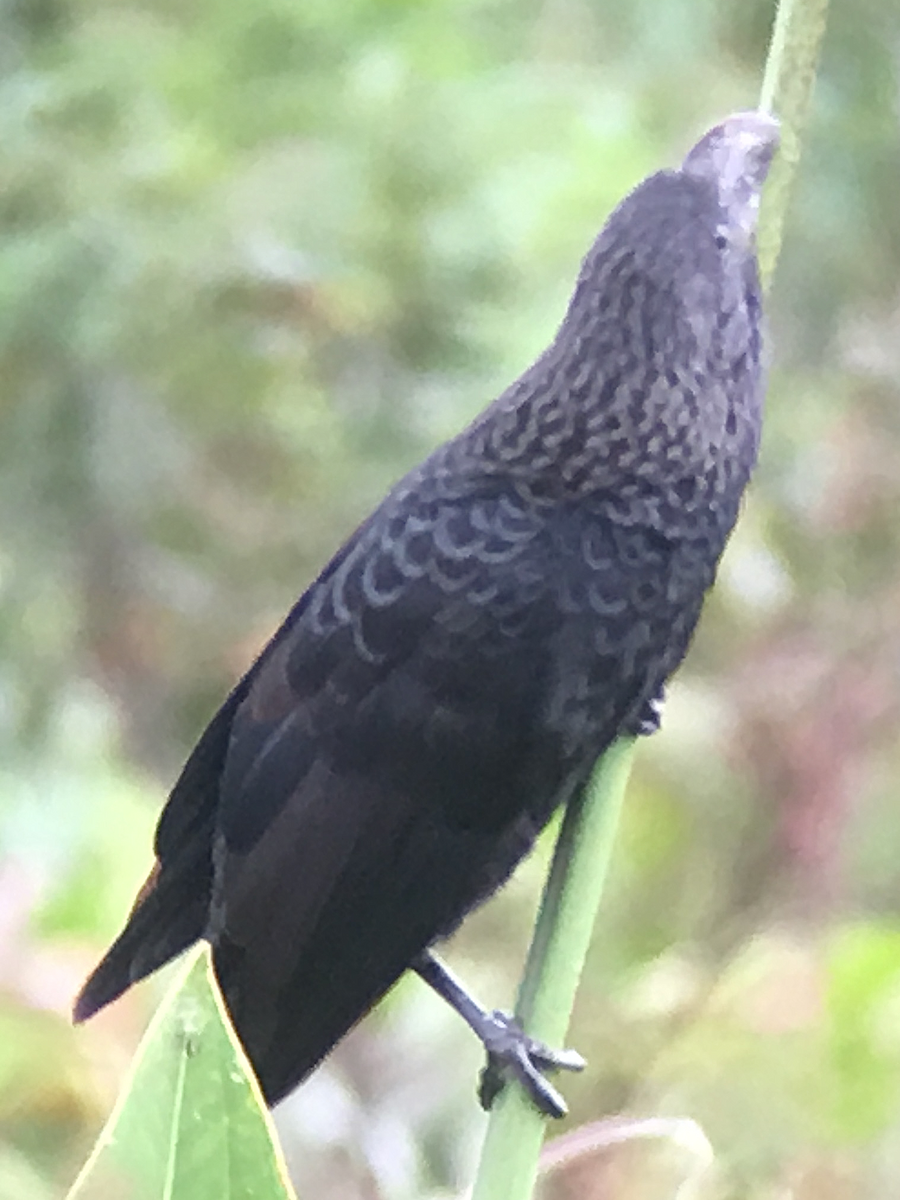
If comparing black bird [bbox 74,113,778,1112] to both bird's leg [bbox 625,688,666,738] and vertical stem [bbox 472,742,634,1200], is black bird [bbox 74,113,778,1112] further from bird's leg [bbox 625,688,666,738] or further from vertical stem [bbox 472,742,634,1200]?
vertical stem [bbox 472,742,634,1200]

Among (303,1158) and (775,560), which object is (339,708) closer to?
(303,1158)

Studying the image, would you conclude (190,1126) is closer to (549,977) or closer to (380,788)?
(549,977)

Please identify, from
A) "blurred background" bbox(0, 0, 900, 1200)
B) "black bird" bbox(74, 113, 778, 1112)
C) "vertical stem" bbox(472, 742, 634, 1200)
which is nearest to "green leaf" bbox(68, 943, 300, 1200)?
"vertical stem" bbox(472, 742, 634, 1200)

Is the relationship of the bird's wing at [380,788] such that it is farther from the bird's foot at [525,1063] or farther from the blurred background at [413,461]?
the blurred background at [413,461]

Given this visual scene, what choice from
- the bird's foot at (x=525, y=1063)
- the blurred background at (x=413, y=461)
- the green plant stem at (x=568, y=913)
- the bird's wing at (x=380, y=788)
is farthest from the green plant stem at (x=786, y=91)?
the blurred background at (x=413, y=461)

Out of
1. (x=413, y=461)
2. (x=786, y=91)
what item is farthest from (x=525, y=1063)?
(x=413, y=461)

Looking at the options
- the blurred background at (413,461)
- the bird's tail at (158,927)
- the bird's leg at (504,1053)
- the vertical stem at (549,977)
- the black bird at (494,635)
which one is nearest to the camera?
the vertical stem at (549,977)
